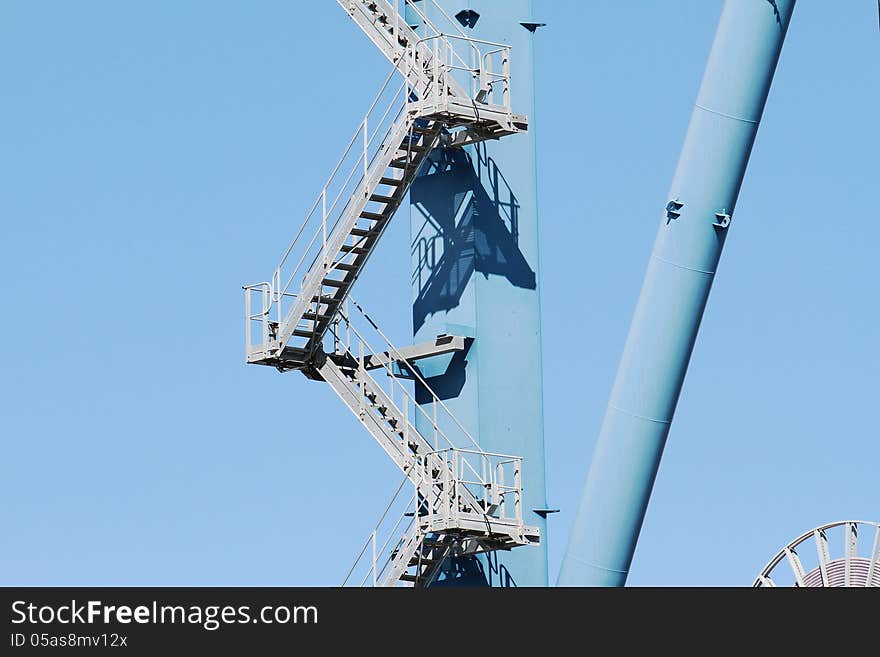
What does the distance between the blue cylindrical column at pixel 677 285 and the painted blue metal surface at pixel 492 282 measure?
13.0ft

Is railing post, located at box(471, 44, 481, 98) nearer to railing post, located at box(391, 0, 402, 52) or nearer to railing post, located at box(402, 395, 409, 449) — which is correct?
railing post, located at box(391, 0, 402, 52)

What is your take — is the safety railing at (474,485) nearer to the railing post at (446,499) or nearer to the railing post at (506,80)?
the railing post at (446,499)

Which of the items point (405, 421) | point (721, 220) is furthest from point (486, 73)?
point (405, 421)

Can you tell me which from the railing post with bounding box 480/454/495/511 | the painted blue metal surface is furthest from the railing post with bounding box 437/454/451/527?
the painted blue metal surface

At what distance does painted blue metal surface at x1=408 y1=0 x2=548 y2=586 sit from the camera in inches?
1716

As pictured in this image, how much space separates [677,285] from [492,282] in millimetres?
5932

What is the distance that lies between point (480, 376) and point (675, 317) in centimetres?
562

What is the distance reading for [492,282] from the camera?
44281 millimetres

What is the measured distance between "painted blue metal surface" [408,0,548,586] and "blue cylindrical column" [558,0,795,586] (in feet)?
13.0

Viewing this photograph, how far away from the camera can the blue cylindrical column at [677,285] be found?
39031 millimetres
